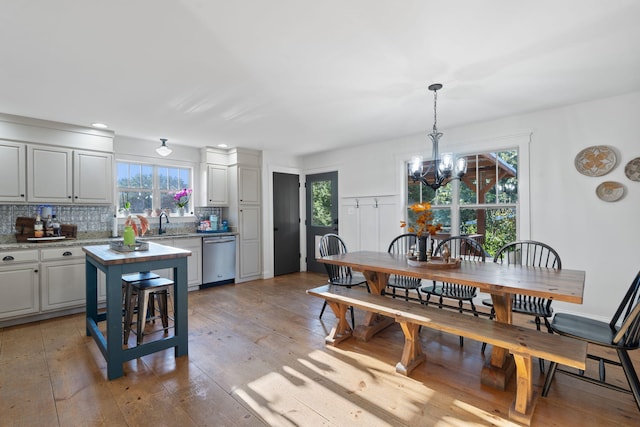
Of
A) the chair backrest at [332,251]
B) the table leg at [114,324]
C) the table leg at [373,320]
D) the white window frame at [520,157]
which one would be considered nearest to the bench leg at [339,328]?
the table leg at [373,320]

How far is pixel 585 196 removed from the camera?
10.7 ft

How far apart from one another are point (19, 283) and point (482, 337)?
4486 mm

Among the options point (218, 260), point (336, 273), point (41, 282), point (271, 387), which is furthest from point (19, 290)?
point (336, 273)

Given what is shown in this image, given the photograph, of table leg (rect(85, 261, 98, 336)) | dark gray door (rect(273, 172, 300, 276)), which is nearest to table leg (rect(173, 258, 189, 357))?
table leg (rect(85, 261, 98, 336))

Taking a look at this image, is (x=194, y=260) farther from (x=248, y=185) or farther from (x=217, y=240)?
(x=248, y=185)

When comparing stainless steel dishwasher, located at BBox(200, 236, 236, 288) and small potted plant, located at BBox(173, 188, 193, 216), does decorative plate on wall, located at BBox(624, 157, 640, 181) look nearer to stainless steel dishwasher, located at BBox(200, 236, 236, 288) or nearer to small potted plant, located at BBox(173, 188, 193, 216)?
stainless steel dishwasher, located at BBox(200, 236, 236, 288)

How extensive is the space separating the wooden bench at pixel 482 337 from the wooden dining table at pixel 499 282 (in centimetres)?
20

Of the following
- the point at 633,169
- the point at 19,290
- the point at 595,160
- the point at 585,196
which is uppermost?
the point at 595,160

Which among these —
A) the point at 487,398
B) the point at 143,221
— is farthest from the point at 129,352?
the point at 487,398

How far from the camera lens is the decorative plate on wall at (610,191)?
307 centimetres

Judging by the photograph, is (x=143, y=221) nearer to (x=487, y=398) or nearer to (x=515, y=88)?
(x=487, y=398)

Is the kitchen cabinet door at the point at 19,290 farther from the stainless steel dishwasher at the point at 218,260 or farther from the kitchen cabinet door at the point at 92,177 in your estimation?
the stainless steel dishwasher at the point at 218,260

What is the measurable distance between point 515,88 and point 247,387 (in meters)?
3.41

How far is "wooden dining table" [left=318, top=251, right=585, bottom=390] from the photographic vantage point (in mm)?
1944
